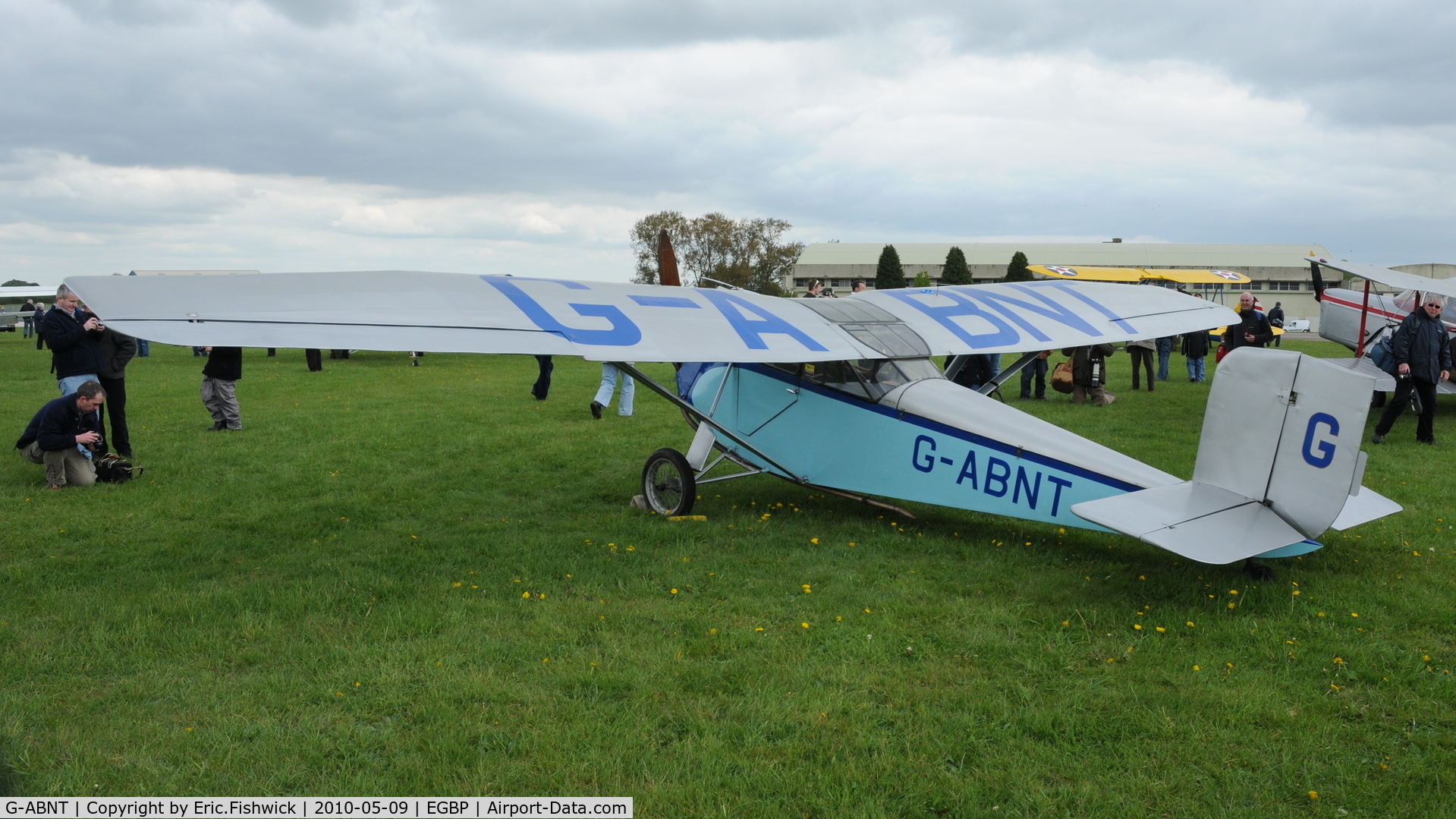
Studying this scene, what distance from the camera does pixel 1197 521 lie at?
4688 mm

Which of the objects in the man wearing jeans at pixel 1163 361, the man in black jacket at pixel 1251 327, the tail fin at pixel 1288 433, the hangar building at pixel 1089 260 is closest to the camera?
the tail fin at pixel 1288 433

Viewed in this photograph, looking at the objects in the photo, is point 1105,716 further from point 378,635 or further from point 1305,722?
point 378,635

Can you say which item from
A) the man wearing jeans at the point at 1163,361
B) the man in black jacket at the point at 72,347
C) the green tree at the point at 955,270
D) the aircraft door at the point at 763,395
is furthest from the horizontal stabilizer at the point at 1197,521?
the green tree at the point at 955,270

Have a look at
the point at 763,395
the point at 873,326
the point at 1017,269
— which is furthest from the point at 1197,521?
the point at 1017,269

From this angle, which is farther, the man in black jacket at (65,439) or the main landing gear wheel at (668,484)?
the man in black jacket at (65,439)

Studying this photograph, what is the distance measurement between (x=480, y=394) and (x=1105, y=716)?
13793 millimetres

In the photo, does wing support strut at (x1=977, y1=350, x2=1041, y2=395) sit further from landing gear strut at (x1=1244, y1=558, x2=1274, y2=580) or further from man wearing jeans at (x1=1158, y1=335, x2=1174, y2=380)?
man wearing jeans at (x1=1158, y1=335, x2=1174, y2=380)

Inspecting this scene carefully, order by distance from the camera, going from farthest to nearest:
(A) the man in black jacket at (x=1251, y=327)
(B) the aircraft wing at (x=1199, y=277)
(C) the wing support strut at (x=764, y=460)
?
(B) the aircraft wing at (x=1199, y=277)
(A) the man in black jacket at (x=1251, y=327)
(C) the wing support strut at (x=764, y=460)

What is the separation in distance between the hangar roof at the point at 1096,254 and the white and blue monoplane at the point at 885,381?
2695 inches

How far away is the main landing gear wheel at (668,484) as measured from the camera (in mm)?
7469

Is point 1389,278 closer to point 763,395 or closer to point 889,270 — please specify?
point 763,395

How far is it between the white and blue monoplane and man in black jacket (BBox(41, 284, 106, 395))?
5.76 m

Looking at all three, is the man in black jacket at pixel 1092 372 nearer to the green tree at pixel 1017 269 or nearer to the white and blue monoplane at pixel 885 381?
the white and blue monoplane at pixel 885 381

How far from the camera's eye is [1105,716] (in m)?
3.80
